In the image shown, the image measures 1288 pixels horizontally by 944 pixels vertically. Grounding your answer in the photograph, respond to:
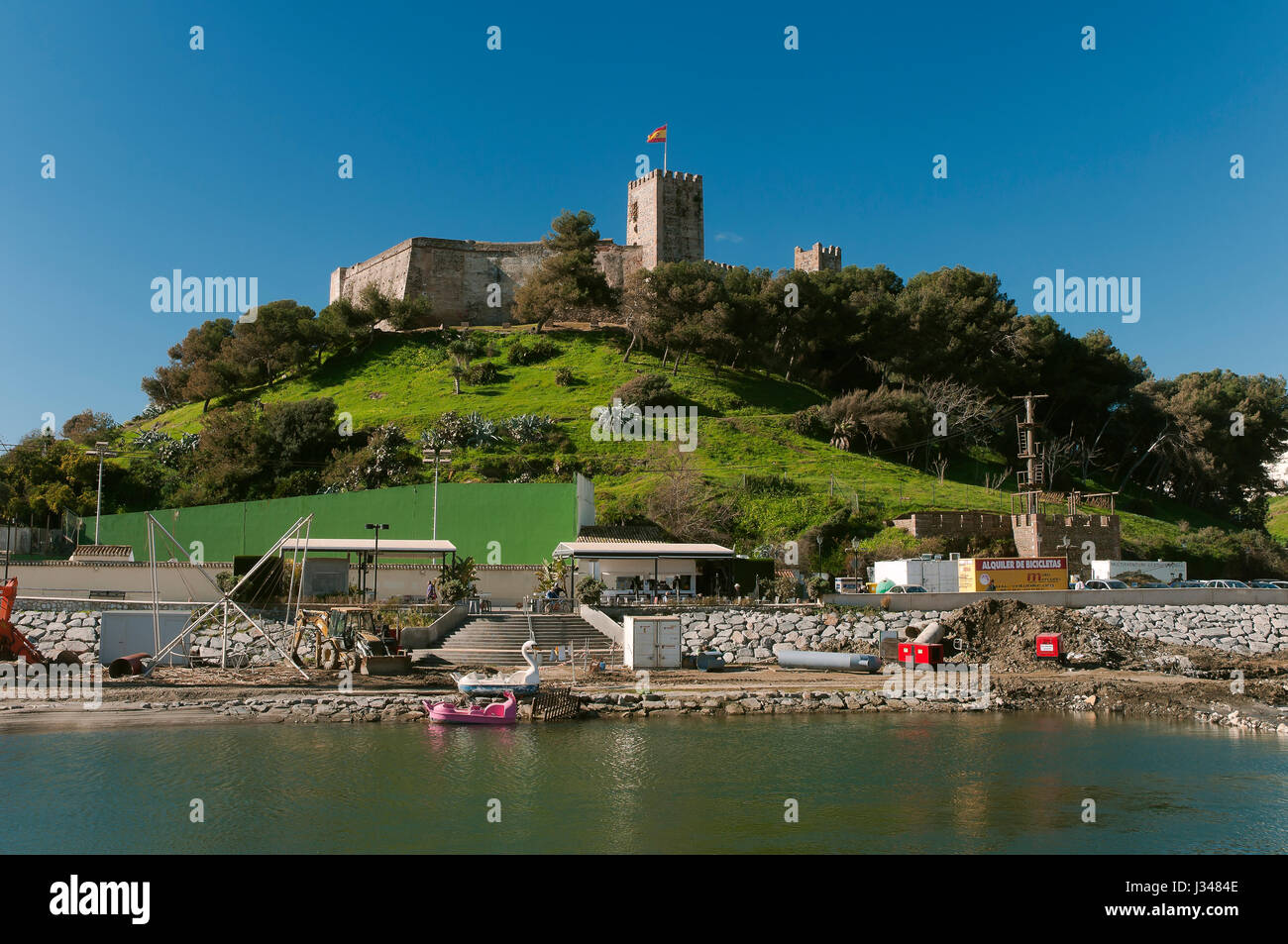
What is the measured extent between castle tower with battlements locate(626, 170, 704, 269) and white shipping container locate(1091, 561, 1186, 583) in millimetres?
44323

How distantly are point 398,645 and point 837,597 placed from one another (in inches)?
541

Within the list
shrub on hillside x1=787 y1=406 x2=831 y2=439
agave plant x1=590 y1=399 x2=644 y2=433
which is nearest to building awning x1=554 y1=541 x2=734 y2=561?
agave plant x1=590 y1=399 x2=644 y2=433

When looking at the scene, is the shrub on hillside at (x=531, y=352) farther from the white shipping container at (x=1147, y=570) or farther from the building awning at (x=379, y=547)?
the white shipping container at (x=1147, y=570)

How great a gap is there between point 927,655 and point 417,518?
64.7 ft

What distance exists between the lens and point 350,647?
25.2m

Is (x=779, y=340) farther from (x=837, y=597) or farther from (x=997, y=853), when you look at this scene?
(x=997, y=853)

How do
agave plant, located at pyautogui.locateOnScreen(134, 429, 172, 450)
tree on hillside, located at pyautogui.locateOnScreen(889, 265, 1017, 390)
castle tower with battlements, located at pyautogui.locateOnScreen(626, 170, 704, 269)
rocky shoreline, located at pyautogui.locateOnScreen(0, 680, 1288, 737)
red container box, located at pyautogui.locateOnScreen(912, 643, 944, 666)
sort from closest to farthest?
rocky shoreline, located at pyautogui.locateOnScreen(0, 680, 1288, 737) < red container box, located at pyautogui.locateOnScreen(912, 643, 944, 666) < agave plant, located at pyautogui.locateOnScreen(134, 429, 172, 450) < tree on hillside, located at pyautogui.locateOnScreen(889, 265, 1017, 390) < castle tower with battlements, located at pyautogui.locateOnScreen(626, 170, 704, 269)

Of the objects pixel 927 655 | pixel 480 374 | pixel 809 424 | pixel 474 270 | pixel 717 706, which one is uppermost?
pixel 474 270

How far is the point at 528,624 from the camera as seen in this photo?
27578 millimetres

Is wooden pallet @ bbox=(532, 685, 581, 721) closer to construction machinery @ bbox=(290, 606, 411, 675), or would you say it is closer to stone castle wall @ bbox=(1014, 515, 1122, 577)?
construction machinery @ bbox=(290, 606, 411, 675)

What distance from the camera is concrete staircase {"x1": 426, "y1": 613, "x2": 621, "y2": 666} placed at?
25.5 meters

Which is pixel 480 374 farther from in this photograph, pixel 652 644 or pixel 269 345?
pixel 652 644

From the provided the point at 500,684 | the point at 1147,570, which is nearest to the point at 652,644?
the point at 500,684

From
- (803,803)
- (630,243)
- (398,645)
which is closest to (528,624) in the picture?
(398,645)
